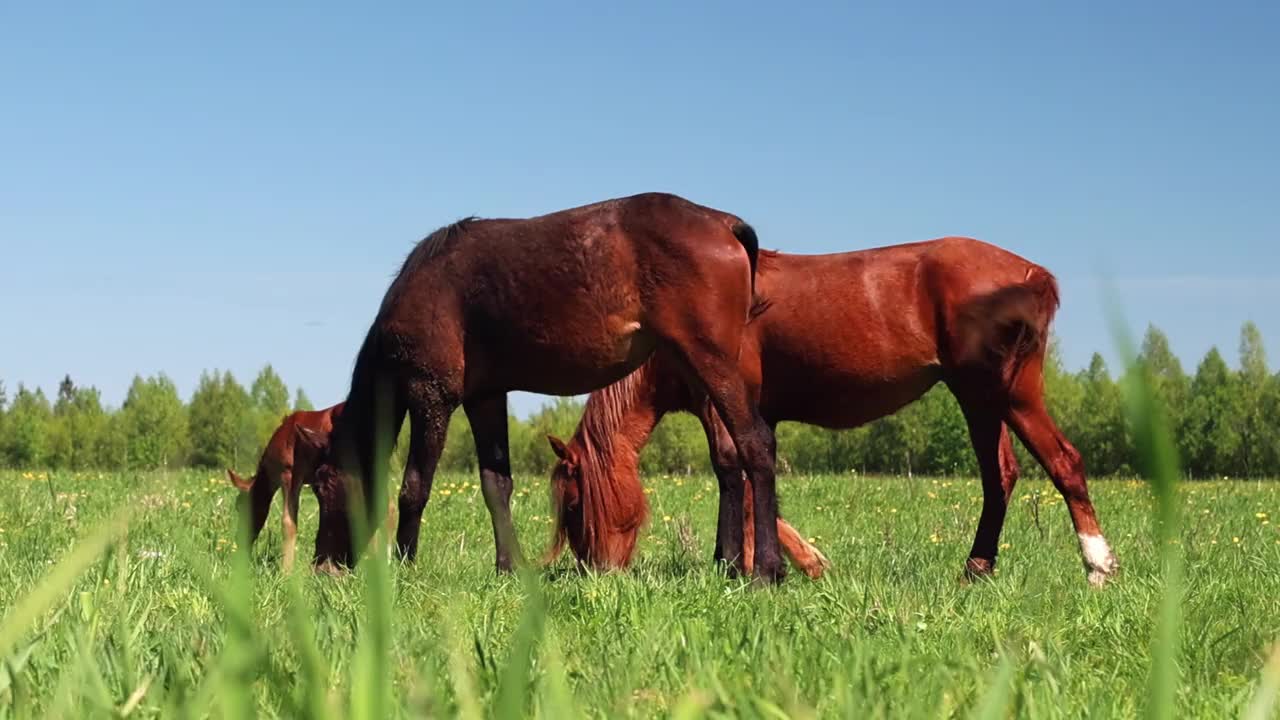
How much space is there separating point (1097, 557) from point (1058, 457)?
690 millimetres

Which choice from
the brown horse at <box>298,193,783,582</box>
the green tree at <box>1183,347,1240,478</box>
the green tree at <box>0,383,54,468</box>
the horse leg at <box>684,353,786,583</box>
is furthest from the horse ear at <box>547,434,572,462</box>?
the green tree at <box>0,383,54,468</box>

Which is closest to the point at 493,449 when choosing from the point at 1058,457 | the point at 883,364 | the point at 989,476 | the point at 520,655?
the point at 883,364

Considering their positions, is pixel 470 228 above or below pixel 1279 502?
above

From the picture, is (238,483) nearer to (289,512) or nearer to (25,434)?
(289,512)

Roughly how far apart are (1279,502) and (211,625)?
1119 cm

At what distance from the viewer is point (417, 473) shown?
6945mm

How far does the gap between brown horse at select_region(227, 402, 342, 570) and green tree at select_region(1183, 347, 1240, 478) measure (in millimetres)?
48162

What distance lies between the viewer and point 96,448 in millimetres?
68625

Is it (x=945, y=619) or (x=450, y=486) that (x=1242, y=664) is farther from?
(x=450, y=486)

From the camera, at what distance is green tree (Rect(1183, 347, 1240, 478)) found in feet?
173

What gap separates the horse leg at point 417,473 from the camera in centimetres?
687

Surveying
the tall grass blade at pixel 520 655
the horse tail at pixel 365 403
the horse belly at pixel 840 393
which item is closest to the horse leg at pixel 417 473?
the horse tail at pixel 365 403

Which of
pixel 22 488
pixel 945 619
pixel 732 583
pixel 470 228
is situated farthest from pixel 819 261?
pixel 22 488

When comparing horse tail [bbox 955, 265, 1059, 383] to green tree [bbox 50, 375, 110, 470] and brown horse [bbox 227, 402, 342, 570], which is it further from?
green tree [bbox 50, 375, 110, 470]
